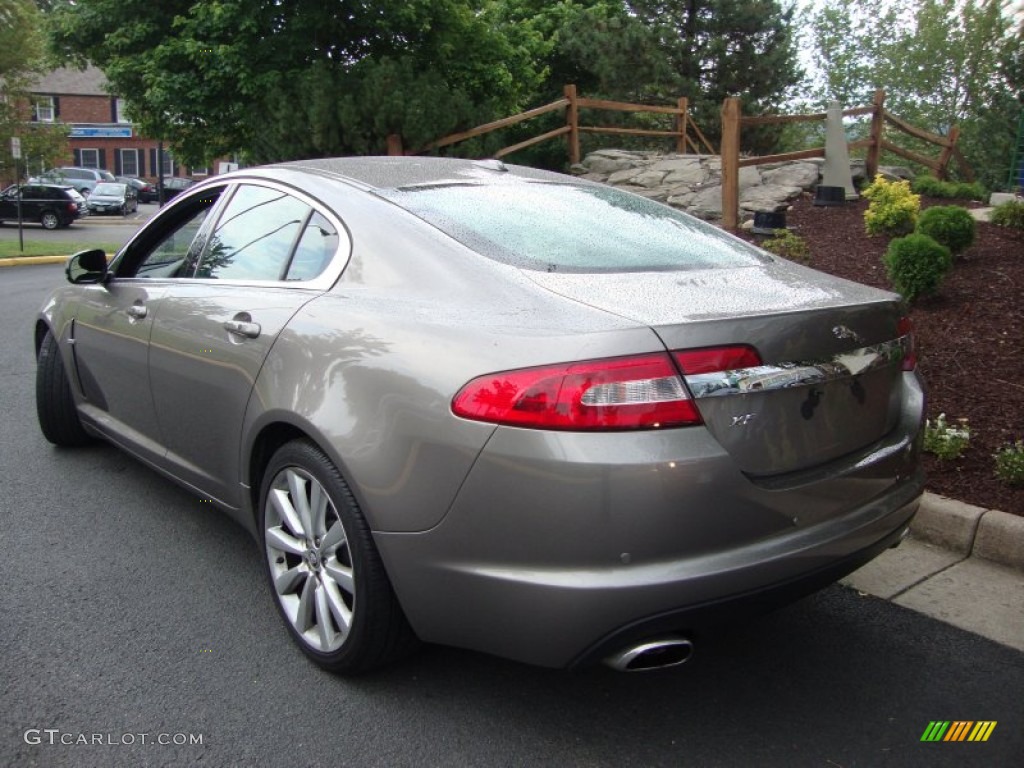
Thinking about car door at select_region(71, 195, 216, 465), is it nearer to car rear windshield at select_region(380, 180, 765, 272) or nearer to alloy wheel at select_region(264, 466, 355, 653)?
alloy wheel at select_region(264, 466, 355, 653)

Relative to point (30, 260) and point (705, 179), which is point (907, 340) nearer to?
point (705, 179)

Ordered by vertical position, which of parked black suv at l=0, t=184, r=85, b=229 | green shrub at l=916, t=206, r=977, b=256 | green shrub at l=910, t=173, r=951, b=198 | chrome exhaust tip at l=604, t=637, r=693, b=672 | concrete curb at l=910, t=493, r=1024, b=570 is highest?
parked black suv at l=0, t=184, r=85, b=229

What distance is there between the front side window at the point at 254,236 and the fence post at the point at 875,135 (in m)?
9.53

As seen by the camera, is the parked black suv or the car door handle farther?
the parked black suv

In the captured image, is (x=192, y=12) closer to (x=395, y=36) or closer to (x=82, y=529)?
(x=395, y=36)

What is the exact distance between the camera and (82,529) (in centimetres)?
391

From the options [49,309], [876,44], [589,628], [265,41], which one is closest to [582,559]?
[589,628]

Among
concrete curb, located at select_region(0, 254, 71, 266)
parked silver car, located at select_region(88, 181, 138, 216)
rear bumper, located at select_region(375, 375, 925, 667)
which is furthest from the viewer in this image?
parked silver car, located at select_region(88, 181, 138, 216)

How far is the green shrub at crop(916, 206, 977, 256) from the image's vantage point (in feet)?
21.0

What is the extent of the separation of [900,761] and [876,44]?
36.8m

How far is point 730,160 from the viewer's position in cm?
933

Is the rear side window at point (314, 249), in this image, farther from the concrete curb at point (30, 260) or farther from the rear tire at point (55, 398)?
the concrete curb at point (30, 260)

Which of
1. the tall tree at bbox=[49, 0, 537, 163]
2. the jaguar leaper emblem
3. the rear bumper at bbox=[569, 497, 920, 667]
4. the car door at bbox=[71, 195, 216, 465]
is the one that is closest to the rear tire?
the car door at bbox=[71, 195, 216, 465]

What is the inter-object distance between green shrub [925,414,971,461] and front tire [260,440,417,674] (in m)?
2.67
